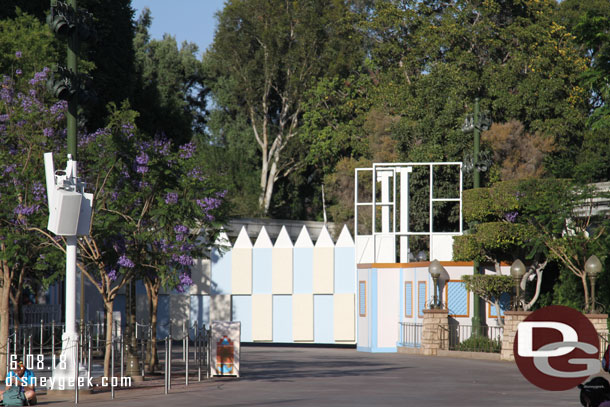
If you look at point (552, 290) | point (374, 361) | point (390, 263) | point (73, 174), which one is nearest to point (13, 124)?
point (73, 174)

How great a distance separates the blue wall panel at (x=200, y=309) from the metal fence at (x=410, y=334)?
29.8 feet

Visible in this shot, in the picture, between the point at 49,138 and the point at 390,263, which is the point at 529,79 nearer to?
the point at 390,263

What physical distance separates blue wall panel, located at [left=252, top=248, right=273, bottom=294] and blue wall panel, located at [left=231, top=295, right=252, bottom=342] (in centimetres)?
54

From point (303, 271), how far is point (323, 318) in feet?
6.41

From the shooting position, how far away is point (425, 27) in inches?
2083

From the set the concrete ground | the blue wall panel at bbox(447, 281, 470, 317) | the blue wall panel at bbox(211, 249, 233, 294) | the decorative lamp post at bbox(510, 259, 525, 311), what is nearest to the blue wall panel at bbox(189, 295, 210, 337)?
the blue wall panel at bbox(211, 249, 233, 294)

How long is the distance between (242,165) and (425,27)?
1623 centimetres

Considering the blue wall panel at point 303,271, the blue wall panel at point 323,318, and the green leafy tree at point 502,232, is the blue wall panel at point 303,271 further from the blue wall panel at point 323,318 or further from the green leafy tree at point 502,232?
the green leafy tree at point 502,232

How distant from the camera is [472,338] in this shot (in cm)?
3128

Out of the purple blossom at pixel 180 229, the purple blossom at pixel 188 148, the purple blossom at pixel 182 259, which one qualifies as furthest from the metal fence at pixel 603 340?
the purple blossom at pixel 188 148

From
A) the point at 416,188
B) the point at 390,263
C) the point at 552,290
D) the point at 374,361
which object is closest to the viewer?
the point at 374,361

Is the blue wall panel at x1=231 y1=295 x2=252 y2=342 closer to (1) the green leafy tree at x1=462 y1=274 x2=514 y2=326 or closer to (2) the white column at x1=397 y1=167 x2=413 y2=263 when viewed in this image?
(2) the white column at x1=397 y1=167 x2=413 y2=263

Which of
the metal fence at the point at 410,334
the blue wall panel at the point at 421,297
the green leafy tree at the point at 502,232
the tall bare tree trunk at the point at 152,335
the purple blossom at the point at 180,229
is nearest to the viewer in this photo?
the purple blossom at the point at 180,229

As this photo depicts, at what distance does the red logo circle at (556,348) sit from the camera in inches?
840
